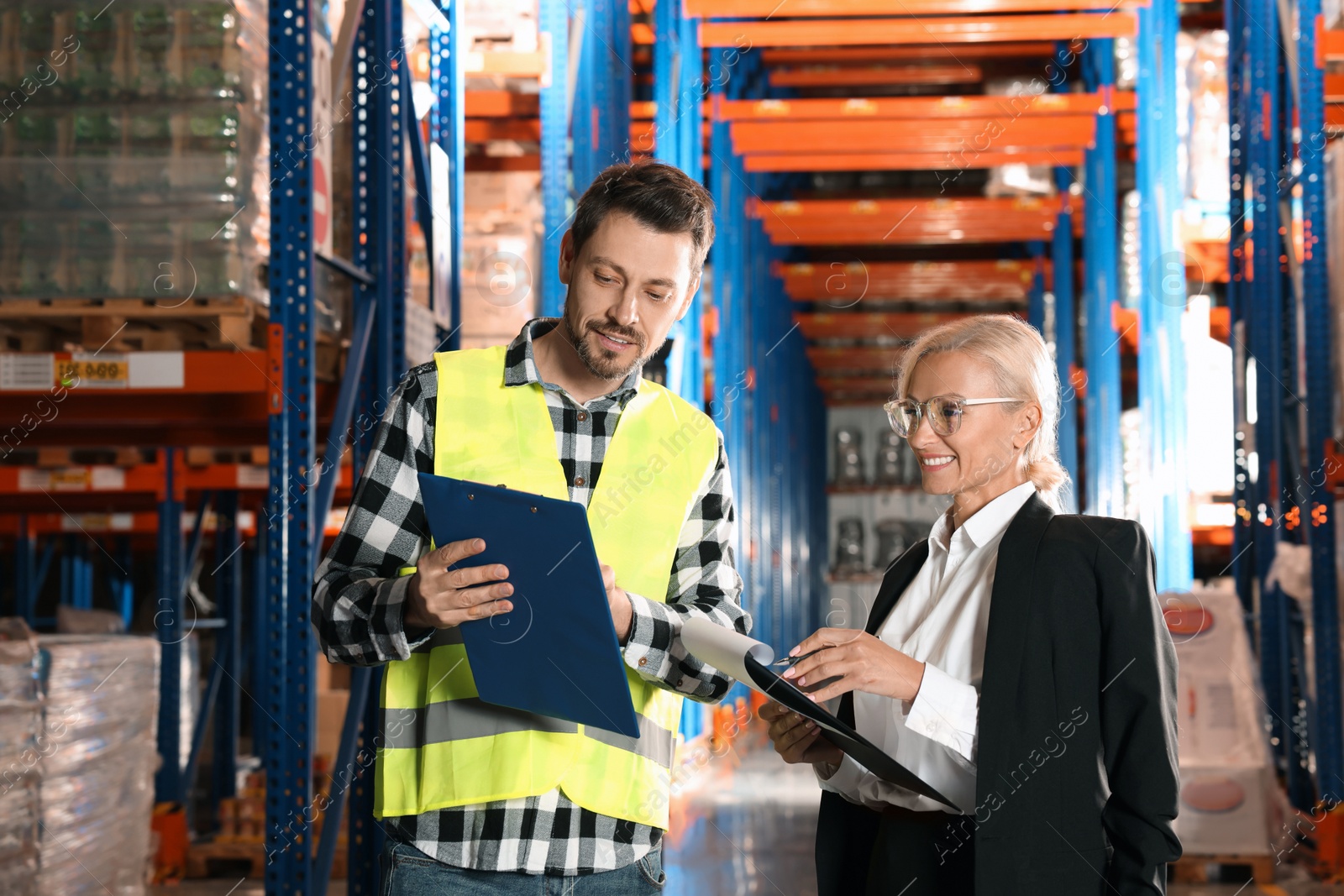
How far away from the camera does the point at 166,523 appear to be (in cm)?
756

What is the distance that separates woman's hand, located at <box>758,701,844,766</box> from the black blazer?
1.14 feet

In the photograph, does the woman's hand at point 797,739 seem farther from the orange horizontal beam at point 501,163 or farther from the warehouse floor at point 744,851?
the orange horizontal beam at point 501,163

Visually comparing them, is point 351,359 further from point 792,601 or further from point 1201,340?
point 792,601

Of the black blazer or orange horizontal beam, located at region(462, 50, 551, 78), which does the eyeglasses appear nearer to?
the black blazer

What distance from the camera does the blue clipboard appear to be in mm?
1702

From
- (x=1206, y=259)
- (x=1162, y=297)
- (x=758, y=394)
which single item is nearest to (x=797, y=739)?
(x=1162, y=297)

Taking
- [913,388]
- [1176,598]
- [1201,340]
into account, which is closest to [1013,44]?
[1201,340]

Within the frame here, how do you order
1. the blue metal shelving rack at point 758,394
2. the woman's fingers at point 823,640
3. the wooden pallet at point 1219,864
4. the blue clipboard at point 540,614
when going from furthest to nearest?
the blue metal shelving rack at point 758,394 < the wooden pallet at point 1219,864 < the woman's fingers at point 823,640 < the blue clipboard at point 540,614

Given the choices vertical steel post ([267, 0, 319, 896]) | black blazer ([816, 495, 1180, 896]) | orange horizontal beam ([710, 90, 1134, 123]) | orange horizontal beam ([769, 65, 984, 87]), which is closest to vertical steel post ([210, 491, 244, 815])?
orange horizontal beam ([710, 90, 1134, 123])

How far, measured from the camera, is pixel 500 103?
328 inches

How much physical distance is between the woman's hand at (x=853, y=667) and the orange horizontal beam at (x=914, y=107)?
9090 millimetres

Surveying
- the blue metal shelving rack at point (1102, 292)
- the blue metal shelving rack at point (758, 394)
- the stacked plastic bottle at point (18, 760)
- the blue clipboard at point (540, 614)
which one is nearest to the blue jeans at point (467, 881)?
the blue clipboard at point (540, 614)

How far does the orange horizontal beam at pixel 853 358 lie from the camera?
20750 millimetres

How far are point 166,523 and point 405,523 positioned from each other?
20.2ft
